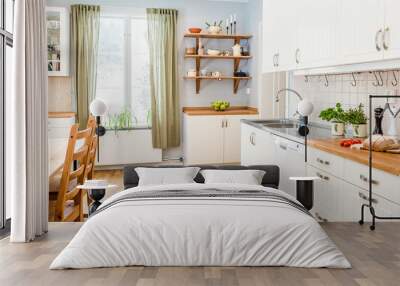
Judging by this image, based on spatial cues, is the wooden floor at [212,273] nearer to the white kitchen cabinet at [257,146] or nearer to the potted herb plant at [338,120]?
the potted herb plant at [338,120]

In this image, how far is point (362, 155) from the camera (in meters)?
3.55

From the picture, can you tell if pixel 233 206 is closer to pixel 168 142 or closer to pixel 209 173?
pixel 209 173

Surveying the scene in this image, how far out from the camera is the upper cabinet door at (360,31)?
3502 mm

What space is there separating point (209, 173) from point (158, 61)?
5099 mm

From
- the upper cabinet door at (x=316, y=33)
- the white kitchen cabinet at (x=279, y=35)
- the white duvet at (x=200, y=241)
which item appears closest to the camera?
the white duvet at (x=200, y=241)

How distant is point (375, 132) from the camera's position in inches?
165

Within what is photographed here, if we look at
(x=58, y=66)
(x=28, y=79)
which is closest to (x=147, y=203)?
(x=28, y=79)

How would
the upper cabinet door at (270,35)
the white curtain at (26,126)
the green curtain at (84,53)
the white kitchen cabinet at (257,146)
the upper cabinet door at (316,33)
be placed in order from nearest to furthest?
the white curtain at (26,126), the upper cabinet door at (316,33), the white kitchen cabinet at (257,146), the upper cabinet door at (270,35), the green curtain at (84,53)

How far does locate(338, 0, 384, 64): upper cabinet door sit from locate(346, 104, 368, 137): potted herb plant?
0.61m

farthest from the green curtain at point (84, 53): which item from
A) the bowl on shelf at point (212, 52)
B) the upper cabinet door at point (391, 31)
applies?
the upper cabinet door at point (391, 31)

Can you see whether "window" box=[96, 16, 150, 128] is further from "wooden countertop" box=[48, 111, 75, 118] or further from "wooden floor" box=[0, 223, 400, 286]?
"wooden floor" box=[0, 223, 400, 286]

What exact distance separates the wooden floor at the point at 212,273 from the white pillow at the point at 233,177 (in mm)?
1137

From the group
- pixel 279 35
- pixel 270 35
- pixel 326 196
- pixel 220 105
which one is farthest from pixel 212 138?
pixel 326 196

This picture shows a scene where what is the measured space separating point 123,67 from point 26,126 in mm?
6011
